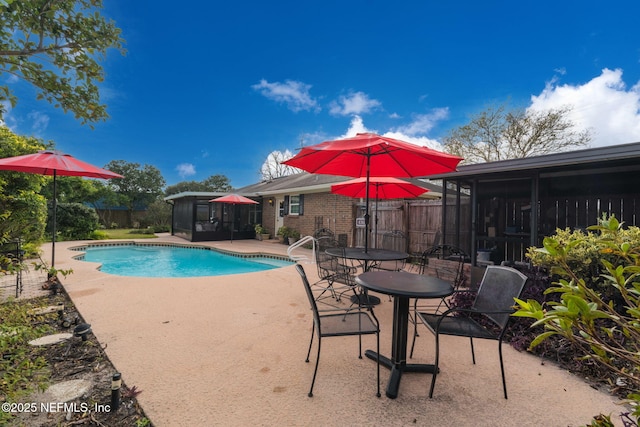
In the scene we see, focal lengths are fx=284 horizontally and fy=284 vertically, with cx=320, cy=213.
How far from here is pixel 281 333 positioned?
351 centimetres

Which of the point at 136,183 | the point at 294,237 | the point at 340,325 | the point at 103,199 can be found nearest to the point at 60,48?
the point at 340,325

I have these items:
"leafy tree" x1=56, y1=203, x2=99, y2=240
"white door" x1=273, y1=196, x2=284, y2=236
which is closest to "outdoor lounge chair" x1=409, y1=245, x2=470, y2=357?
"white door" x1=273, y1=196, x2=284, y2=236

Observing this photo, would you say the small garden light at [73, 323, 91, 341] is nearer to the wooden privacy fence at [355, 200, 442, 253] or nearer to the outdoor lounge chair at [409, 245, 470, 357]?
the outdoor lounge chair at [409, 245, 470, 357]

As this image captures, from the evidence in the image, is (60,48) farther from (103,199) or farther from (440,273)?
(103,199)

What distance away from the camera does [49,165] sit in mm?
4449

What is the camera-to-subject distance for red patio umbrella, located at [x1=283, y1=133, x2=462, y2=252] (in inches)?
132

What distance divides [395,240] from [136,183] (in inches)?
1069

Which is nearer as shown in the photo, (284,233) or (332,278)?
(332,278)

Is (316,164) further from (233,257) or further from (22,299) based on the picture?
(233,257)

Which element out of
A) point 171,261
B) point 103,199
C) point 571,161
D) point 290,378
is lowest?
point 171,261

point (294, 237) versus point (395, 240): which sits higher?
point (395, 240)

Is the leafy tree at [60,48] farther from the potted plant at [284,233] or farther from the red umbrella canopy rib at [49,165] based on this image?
the potted plant at [284,233]

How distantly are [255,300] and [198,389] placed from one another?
7.93ft

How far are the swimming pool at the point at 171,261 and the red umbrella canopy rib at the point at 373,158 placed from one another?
235 inches
